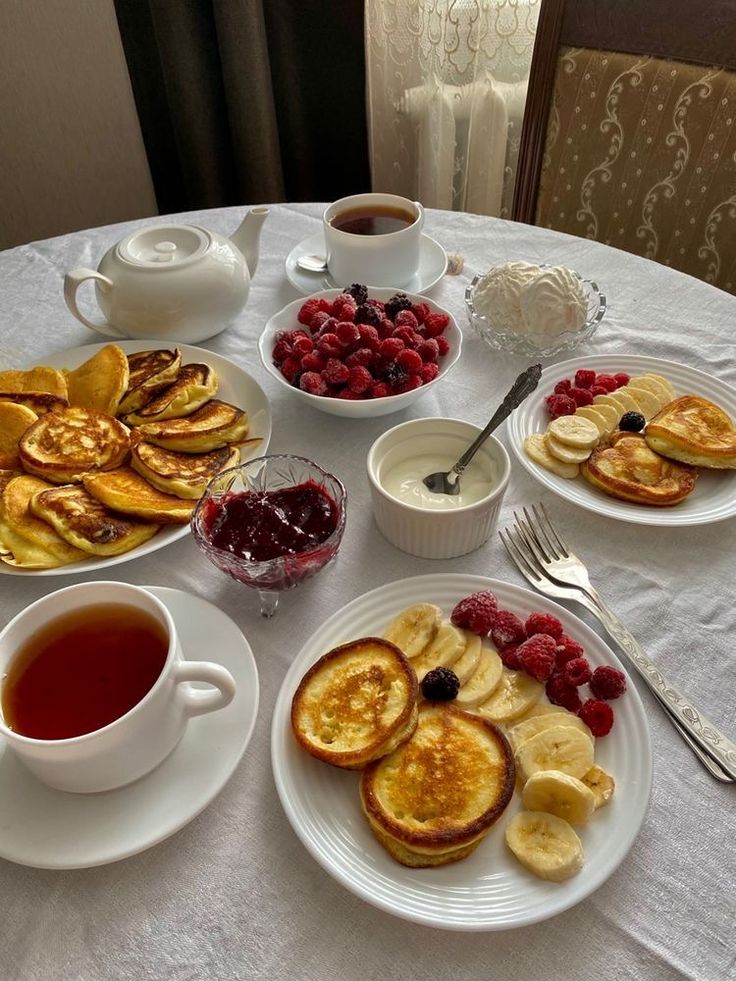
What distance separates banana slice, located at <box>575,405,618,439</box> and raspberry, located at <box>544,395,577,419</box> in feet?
0.05

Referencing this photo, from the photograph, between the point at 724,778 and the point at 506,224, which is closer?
the point at 724,778

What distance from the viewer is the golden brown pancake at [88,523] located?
1.08 meters

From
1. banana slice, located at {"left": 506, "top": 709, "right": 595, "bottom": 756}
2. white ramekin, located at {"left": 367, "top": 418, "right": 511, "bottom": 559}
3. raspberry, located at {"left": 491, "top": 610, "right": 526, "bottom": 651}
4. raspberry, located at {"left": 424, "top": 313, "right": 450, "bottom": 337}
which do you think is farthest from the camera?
raspberry, located at {"left": 424, "top": 313, "right": 450, "bottom": 337}

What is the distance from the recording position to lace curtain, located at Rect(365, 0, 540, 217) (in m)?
2.57

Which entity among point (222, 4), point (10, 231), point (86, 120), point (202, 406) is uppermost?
point (222, 4)

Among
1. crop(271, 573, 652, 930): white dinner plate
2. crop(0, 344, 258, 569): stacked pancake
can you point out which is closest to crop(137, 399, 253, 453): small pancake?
crop(0, 344, 258, 569): stacked pancake

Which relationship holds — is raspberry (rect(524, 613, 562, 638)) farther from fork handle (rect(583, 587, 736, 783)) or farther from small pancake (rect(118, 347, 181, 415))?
small pancake (rect(118, 347, 181, 415))

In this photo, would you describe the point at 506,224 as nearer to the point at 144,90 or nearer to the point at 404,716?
the point at 404,716

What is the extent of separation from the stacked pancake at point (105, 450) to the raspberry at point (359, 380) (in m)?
0.20

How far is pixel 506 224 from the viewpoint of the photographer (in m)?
1.91

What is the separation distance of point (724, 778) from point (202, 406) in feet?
3.19

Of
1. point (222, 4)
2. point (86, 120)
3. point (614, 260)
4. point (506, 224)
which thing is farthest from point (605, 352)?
point (86, 120)

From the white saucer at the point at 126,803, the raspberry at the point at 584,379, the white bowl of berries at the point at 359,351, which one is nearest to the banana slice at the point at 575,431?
the raspberry at the point at 584,379

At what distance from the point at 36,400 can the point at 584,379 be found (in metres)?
0.98
